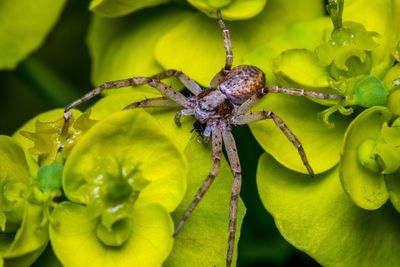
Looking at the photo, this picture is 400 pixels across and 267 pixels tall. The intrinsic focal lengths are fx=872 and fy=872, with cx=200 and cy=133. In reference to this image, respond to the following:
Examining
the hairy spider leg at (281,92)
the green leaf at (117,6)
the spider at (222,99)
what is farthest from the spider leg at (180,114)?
the green leaf at (117,6)

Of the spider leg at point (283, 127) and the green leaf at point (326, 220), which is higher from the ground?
the spider leg at point (283, 127)

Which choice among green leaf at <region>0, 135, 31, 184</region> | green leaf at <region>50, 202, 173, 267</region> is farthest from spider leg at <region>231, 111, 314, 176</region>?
green leaf at <region>0, 135, 31, 184</region>

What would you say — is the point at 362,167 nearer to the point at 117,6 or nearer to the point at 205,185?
the point at 205,185

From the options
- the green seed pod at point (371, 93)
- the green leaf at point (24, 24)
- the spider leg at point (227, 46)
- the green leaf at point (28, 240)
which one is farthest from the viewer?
the green leaf at point (24, 24)

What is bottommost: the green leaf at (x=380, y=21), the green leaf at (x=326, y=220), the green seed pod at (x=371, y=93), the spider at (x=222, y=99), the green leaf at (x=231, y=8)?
the green leaf at (x=326, y=220)

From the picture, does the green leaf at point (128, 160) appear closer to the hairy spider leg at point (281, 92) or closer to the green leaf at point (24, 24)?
the hairy spider leg at point (281, 92)

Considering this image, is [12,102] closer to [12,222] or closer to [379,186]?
[12,222]

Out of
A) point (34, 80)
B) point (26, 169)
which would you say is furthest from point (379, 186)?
point (34, 80)
